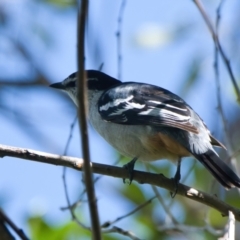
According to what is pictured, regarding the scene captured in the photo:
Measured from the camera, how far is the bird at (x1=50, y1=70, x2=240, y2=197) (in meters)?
4.31

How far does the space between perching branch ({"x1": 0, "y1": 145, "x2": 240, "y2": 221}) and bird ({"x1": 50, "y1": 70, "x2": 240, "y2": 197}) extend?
0.10 meters

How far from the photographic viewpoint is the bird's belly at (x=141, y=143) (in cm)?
461

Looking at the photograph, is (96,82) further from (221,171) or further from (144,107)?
(221,171)

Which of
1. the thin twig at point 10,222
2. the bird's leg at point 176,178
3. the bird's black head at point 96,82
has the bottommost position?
the bird's leg at point 176,178

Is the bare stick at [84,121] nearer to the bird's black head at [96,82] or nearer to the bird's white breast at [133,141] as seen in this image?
the bird's white breast at [133,141]

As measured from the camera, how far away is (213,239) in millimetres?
5387

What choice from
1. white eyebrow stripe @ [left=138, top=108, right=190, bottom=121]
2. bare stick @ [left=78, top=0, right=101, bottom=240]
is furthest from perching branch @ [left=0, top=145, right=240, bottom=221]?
bare stick @ [left=78, top=0, right=101, bottom=240]

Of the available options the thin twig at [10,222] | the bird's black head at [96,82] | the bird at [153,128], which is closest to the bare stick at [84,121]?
the thin twig at [10,222]

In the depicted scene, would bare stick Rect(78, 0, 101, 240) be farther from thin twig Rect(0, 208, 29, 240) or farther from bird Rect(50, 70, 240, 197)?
bird Rect(50, 70, 240, 197)

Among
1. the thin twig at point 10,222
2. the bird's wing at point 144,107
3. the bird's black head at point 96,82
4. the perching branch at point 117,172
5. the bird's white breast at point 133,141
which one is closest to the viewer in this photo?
the thin twig at point 10,222

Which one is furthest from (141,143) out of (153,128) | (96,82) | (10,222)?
(10,222)

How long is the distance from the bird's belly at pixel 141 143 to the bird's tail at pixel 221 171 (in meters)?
0.40

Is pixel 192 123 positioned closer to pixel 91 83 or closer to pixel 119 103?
pixel 119 103

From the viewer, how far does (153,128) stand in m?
4.62
